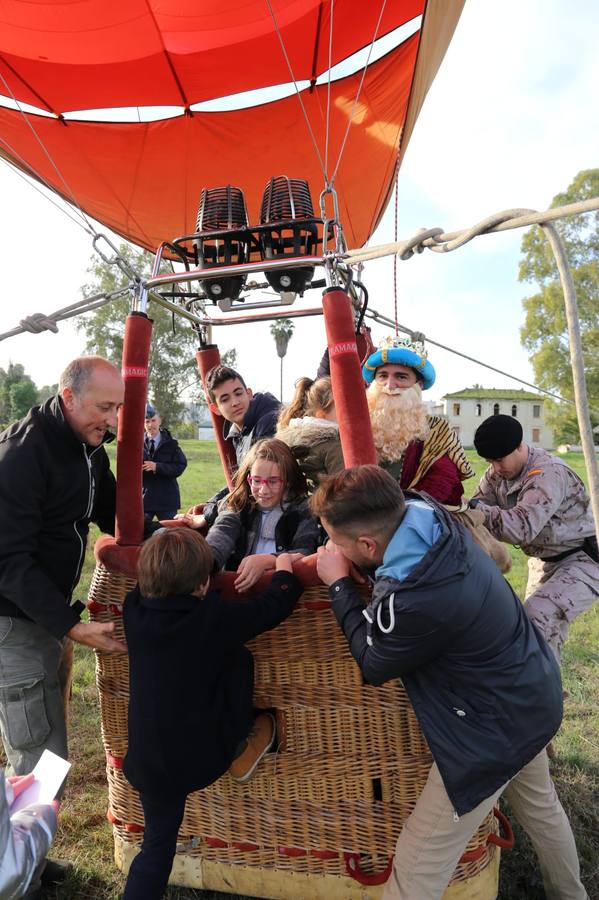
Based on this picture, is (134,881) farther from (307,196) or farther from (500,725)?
(307,196)

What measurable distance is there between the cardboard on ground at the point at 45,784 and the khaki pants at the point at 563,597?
1643 mm

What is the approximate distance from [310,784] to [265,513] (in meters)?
0.86

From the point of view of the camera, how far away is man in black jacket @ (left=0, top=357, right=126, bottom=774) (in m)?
1.78

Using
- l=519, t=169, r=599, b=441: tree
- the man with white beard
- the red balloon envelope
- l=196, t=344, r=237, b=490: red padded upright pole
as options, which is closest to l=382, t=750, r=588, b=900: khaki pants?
the man with white beard

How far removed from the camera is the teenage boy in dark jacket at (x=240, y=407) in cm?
286

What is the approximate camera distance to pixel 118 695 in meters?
1.87

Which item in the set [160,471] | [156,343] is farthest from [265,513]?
[156,343]

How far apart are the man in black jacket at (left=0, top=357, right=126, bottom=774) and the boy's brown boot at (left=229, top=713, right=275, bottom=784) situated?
0.46 meters

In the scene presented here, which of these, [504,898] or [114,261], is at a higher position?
[114,261]

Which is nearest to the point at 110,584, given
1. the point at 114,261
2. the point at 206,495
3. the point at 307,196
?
the point at 114,261

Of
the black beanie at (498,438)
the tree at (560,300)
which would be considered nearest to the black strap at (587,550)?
the black beanie at (498,438)

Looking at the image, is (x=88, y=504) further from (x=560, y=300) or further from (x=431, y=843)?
(x=560, y=300)

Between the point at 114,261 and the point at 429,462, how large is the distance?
1330 millimetres

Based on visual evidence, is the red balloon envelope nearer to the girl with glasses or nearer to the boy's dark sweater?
the girl with glasses
